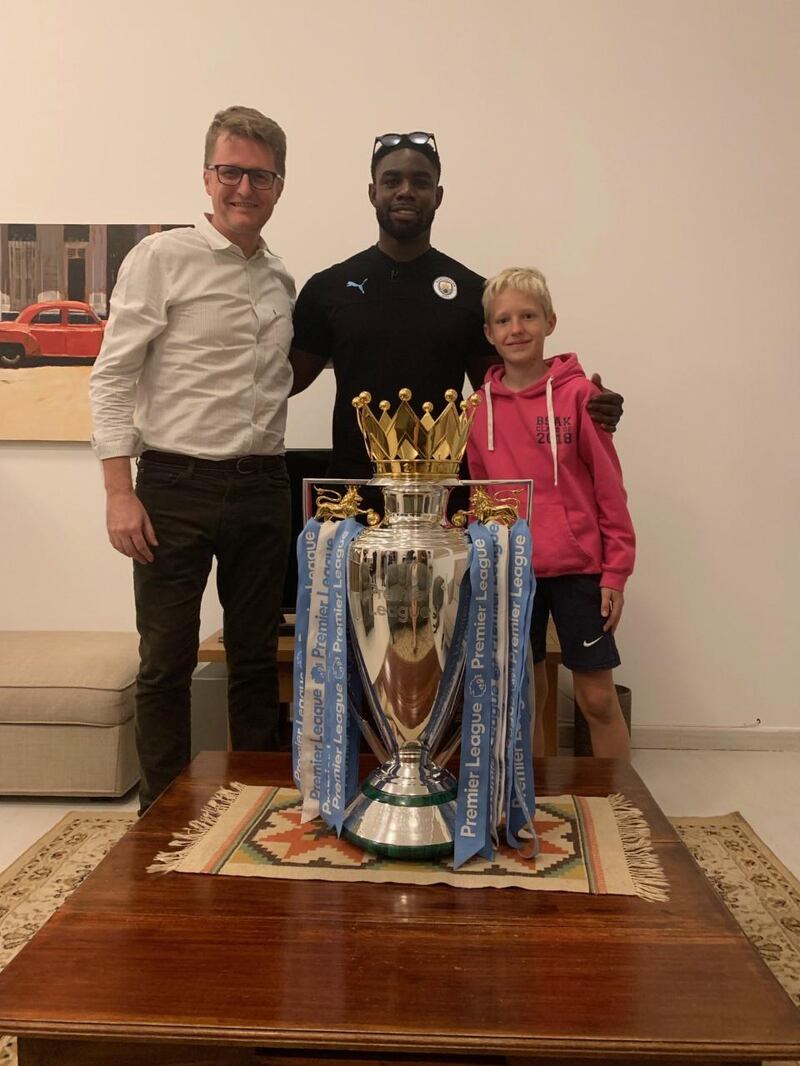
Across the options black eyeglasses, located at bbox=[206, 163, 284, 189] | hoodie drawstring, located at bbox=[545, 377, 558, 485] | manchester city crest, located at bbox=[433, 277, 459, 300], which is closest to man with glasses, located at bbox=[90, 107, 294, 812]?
black eyeglasses, located at bbox=[206, 163, 284, 189]

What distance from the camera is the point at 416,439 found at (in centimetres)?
109

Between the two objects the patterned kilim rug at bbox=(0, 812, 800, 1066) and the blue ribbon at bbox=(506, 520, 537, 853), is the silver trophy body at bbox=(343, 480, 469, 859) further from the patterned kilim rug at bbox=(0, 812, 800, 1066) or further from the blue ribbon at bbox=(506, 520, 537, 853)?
the patterned kilim rug at bbox=(0, 812, 800, 1066)

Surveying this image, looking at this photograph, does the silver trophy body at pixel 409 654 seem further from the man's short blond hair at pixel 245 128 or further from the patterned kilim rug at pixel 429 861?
the man's short blond hair at pixel 245 128

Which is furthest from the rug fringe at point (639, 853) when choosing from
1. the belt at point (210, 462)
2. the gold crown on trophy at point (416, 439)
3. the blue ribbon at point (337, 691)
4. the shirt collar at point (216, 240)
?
the shirt collar at point (216, 240)

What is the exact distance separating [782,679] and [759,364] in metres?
0.98

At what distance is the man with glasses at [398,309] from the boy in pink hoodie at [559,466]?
9cm

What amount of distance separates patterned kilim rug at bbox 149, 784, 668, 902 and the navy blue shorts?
624 mm

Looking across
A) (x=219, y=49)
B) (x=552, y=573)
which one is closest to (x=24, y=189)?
(x=219, y=49)

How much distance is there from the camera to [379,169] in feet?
6.05

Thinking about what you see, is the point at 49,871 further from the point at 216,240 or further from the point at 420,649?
the point at 216,240

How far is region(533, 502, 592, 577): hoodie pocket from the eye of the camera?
1745mm

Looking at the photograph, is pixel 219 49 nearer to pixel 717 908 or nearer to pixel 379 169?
pixel 379 169

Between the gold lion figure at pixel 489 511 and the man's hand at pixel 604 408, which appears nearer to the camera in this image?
the gold lion figure at pixel 489 511

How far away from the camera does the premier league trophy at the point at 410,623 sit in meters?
1.04
